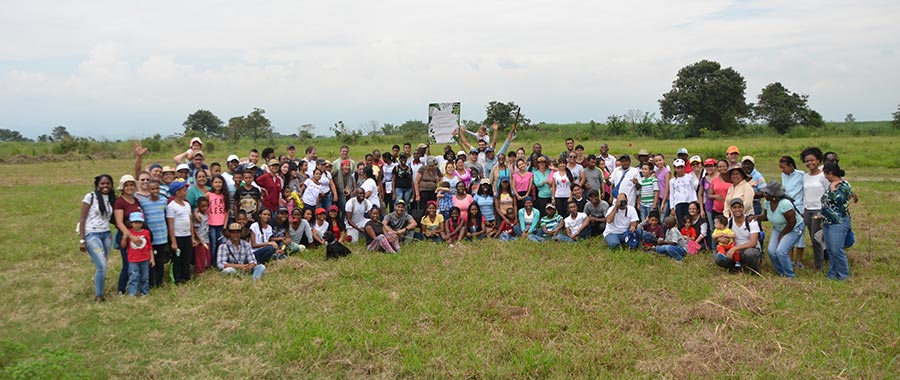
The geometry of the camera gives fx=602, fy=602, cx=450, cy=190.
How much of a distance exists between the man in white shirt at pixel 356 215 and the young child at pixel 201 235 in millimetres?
2464

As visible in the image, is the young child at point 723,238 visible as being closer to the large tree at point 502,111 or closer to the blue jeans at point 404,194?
the blue jeans at point 404,194

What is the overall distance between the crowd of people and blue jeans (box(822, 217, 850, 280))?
13 mm

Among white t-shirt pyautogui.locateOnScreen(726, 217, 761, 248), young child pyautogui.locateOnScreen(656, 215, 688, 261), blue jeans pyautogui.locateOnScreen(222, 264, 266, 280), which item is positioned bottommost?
blue jeans pyautogui.locateOnScreen(222, 264, 266, 280)

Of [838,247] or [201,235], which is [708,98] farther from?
[201,235]

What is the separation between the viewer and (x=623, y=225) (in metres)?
9.43

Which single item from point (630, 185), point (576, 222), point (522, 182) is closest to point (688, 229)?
point (630, 185)

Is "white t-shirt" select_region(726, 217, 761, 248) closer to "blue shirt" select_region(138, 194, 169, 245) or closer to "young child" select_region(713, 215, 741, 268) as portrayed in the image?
"young child" select_region(713, 215, 741, 268)

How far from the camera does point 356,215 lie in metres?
10.2

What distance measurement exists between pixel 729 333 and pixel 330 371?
148 inches

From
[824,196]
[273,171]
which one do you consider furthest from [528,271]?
[273,171]

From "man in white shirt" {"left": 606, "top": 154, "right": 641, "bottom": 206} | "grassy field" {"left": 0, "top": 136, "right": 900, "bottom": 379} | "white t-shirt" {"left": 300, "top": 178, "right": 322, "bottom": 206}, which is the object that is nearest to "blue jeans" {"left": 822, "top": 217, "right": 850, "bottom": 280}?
"grassy field" {"left": 0, "top": 136, "right": 900, "bottom": 379}

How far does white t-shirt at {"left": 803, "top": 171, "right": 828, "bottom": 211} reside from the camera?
7.66 m

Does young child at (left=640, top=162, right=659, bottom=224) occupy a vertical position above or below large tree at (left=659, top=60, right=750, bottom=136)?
below

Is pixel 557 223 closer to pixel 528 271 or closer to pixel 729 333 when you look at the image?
pixel 528 271
